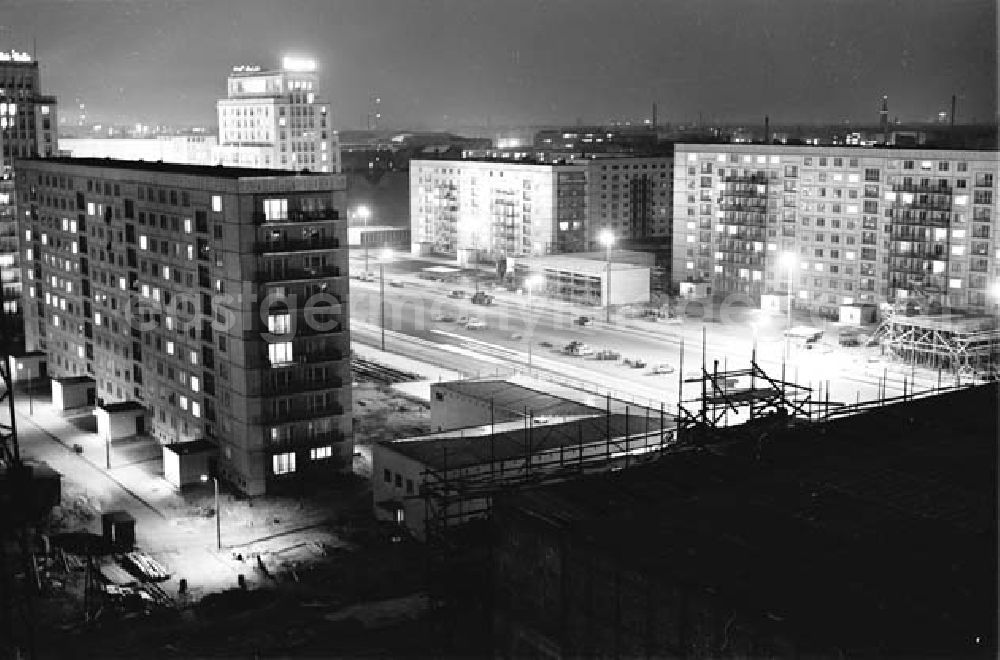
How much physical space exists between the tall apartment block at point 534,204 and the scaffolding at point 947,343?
42.5 m

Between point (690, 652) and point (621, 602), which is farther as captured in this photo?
point (621, 602)

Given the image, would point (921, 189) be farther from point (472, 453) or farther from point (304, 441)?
point (304, 441)

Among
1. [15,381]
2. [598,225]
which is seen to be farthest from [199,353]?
[598,225]

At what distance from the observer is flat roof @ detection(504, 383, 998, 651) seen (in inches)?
661

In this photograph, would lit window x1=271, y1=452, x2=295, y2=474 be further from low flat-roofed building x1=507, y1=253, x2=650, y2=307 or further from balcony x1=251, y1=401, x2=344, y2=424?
low flat-roofed building x1=507, y1=253, x2=650, y2=307

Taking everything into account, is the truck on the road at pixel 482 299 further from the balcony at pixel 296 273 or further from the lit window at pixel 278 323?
the lit window at pixel 278 323

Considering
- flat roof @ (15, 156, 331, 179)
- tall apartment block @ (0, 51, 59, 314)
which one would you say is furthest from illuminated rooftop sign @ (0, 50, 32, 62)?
flat roof @ (15, 156, 331, 179)

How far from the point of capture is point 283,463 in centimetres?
4128

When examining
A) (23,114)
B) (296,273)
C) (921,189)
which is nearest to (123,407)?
(296,273)

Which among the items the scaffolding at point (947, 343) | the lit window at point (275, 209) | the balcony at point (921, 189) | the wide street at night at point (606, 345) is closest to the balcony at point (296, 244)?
the lit window at point (275, 209)

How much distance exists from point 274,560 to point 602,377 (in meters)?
25.4

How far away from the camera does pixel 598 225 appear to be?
4080 inches

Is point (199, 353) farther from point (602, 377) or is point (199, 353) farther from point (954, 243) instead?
point (954, 243)

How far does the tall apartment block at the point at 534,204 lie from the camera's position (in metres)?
98.9
